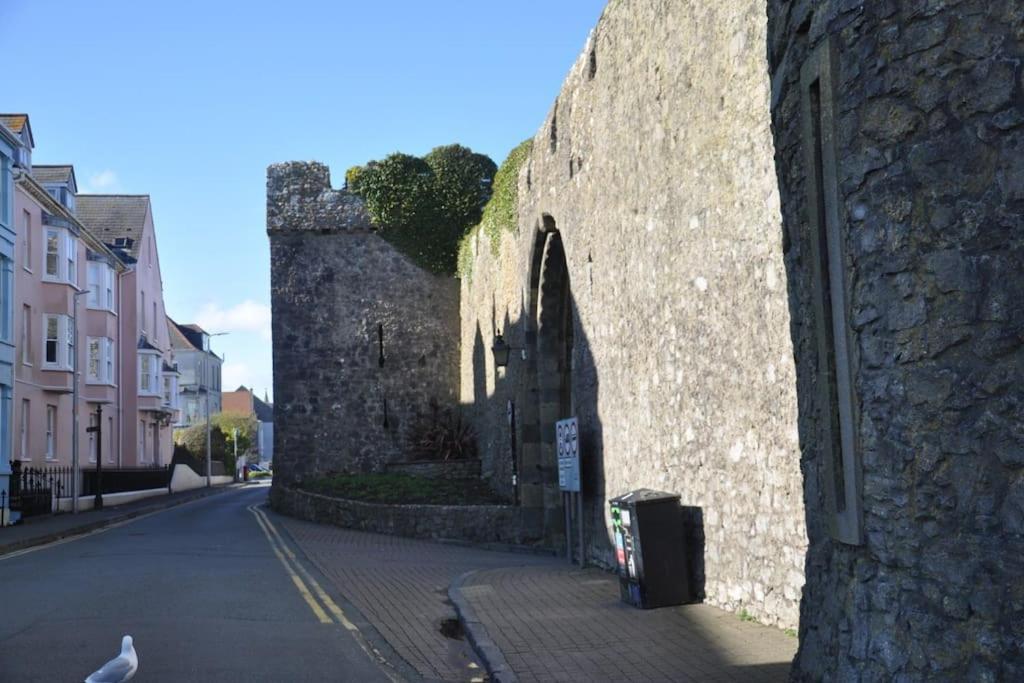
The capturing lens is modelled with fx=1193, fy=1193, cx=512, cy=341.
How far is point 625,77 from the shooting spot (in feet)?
44.7

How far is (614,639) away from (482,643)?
1.03 metres

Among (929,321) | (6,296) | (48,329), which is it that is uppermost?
(6,296)

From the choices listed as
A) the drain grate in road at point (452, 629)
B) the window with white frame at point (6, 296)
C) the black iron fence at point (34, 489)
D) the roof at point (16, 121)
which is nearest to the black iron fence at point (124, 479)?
the black iron fence at point (34, 489)

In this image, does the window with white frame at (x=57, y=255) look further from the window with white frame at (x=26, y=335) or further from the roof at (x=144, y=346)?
the roof at (x=144, y=346)

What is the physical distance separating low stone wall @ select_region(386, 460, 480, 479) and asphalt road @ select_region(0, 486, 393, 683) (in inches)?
473

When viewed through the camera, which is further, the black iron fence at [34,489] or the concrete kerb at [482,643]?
the black iron fence at [34,489]

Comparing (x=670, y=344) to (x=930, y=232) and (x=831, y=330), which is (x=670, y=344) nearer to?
(x=831, y=330)

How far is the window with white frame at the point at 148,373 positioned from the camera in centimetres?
5094

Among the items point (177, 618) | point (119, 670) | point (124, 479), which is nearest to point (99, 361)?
point (124, 479)

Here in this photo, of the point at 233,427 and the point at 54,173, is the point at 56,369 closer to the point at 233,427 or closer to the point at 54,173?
the point at 54,173

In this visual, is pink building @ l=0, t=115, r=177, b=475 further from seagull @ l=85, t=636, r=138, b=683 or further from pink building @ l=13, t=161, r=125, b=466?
seagull @ l=85, t=636, r=138, b=683

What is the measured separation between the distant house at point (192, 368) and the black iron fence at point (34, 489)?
50.6 meters

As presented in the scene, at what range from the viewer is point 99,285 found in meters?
43.2

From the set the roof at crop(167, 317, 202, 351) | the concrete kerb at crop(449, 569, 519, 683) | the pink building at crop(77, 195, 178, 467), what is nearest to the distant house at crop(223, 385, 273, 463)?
the roof at crop(167, 317, 202, 351)
